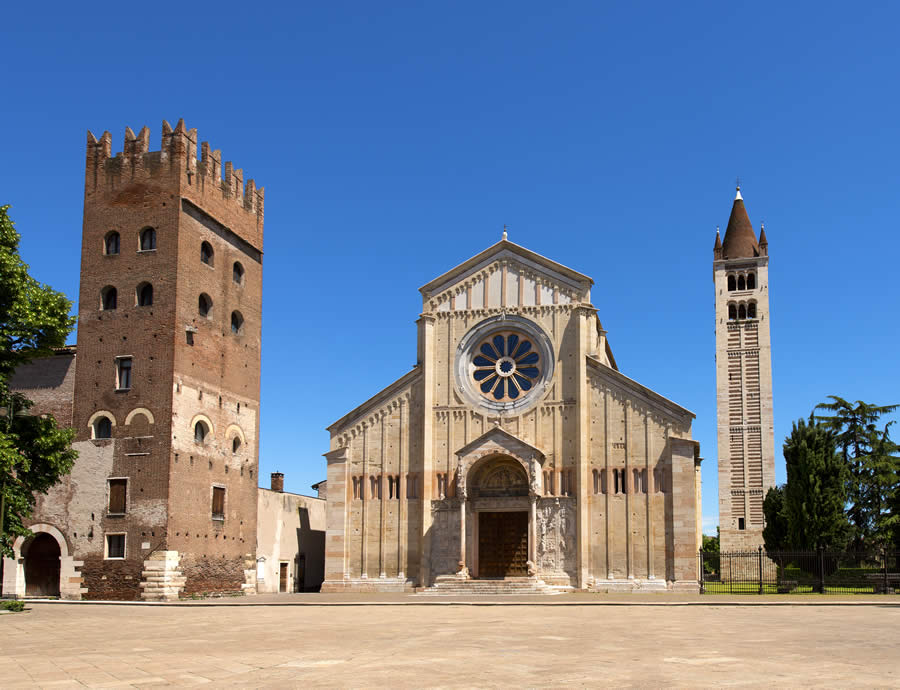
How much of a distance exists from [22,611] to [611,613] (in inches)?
642

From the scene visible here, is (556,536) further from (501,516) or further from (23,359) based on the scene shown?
(23,359)

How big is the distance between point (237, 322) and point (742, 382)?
130 ft

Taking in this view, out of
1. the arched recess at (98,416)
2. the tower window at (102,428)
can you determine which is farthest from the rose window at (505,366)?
the tower window at (102,428)

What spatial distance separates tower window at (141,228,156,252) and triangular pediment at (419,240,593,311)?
11177 millimetres

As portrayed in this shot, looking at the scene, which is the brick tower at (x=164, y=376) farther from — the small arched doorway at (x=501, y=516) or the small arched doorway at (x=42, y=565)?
the small arched doorway at (x=501, y=516)

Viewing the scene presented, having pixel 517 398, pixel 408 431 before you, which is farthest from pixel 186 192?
pixel 517 398

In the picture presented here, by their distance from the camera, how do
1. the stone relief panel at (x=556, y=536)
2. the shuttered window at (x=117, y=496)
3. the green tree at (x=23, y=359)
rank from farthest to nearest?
the stone relief panel at (x=556, y=536), the shuttered window at (x=117, y=496), the green tree at (x=23, y=359)

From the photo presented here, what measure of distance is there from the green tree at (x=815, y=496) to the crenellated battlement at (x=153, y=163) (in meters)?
27.1

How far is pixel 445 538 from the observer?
37.2m

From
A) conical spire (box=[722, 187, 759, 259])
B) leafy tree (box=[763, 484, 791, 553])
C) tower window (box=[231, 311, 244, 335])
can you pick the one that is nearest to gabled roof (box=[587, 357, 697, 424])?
tower window (box=[231, 311, 244, 335])

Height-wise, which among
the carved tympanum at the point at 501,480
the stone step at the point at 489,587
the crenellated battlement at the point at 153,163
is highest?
the crenellated battlement at the point at 153,163

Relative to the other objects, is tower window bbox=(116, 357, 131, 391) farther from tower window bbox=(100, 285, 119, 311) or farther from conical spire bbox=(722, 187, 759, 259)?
conical spire bbox=(722, 187, 759, 259)

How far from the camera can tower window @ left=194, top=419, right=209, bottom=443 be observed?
116 ft

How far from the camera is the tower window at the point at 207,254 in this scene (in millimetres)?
37250
